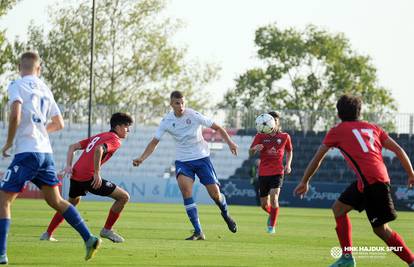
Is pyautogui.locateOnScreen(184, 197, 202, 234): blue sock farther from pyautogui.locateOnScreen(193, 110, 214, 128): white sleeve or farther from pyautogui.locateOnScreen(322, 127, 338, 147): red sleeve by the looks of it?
pyautogui.locateOnScreen(322, 127, 338, 147): red sleeve

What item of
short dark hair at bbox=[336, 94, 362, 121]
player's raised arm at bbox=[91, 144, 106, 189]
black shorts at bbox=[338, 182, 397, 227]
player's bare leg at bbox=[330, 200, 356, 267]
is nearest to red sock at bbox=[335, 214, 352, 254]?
player's bare leg at bbox=[330, 200, 356, 267]

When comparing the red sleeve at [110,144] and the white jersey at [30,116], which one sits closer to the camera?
the white jersey at [30,116]

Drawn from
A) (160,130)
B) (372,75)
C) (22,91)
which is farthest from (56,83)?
(22,91)

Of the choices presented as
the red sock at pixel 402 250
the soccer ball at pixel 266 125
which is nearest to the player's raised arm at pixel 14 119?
the red sock at pixel 402 250

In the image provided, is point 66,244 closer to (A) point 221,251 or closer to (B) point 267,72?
(A) point 221,251

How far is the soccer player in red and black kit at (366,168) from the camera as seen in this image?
462 inches

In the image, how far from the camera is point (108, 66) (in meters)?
67.0

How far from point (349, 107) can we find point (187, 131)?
624 centimetres

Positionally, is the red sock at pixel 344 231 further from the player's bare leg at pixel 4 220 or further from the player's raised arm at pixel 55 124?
the player's bare leg at pixel 4 220

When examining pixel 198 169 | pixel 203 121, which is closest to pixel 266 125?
pixel 203 121

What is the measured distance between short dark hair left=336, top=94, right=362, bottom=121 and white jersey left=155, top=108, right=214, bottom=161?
Result: 6122mm

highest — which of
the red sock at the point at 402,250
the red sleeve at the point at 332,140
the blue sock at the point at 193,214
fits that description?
the red sleeve at the point at 332,140

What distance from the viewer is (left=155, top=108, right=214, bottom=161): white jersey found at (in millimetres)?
17906

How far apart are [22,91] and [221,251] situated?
→ 13.7 ft
